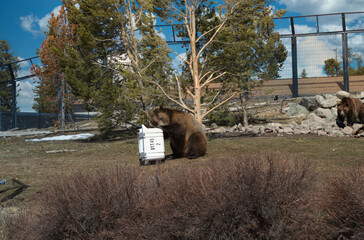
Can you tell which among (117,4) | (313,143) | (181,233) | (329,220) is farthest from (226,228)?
(117,4)

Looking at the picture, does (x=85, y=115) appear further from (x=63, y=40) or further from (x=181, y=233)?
(x=181, y=233)

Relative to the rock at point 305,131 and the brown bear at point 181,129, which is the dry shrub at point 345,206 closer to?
the brown bear at point 181,129

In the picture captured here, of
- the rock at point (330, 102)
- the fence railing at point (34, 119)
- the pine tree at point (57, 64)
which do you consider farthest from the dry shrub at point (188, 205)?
the fence railing at point (34, 119)

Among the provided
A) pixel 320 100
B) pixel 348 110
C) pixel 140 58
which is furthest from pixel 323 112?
pixel 140 58

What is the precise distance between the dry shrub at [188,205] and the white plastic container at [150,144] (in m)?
4.42

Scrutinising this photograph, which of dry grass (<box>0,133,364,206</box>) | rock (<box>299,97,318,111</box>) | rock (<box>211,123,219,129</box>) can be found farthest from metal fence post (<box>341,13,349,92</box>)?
dry grass (<box>0,133,364,206</box>)

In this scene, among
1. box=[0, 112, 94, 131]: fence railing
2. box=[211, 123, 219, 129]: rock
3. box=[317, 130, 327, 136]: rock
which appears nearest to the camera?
box=[317, 130, 327, 136]: rock

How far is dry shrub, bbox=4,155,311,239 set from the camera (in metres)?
2.72

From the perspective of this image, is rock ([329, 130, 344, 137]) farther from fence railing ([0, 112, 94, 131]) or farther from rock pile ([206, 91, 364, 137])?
fence railing ([0, 112, 94, 131])

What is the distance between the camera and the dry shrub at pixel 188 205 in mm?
2717

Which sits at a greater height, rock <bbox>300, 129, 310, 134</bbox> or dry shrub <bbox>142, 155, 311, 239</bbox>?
dry shrub <bbox>142, 155, 311, 239</bbox>

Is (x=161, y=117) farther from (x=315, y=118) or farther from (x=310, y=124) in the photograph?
(x=315, y=118)

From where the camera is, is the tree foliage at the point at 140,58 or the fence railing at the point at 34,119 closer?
the tree foliage at the point at 140,58

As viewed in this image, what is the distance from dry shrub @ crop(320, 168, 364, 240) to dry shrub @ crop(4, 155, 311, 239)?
0.22 meters
